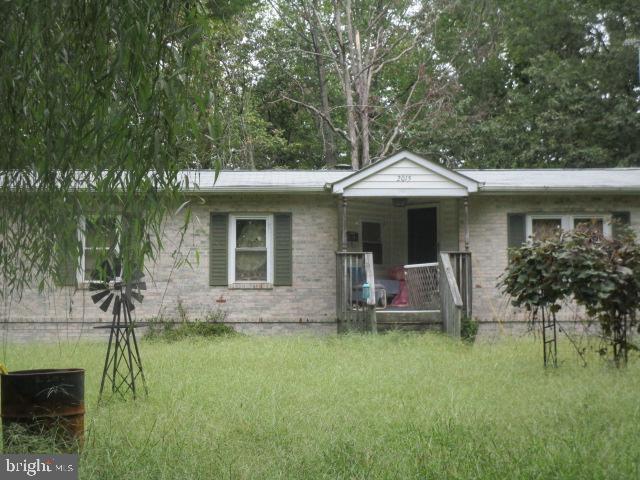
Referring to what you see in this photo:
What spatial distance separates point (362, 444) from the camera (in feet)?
20.5

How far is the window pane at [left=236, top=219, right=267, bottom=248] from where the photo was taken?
A: 17.4m

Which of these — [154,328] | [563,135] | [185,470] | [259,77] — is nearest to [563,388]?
[185,470]

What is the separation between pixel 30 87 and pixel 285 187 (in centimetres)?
1197

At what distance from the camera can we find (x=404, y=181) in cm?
1642

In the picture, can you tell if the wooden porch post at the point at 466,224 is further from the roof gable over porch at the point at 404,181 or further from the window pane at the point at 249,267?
the window pane at the point at 249,267

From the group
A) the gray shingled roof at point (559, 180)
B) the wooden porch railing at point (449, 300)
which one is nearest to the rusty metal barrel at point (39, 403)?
the wooden porch railing at point (449, 300)

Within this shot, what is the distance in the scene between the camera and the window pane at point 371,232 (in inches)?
742

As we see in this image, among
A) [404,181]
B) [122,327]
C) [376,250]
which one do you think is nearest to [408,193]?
[404,181]

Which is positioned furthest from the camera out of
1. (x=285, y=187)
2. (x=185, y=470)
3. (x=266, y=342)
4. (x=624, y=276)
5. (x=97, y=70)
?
(x=285, y=187)

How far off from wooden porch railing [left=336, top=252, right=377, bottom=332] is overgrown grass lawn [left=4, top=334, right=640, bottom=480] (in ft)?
10.3

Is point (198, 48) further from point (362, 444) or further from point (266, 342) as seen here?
point (266, 342)

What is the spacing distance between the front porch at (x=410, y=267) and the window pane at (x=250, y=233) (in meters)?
1.65

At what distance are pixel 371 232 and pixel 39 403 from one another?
13.6 metres

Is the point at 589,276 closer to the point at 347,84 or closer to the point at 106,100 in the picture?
the point at 106,100
